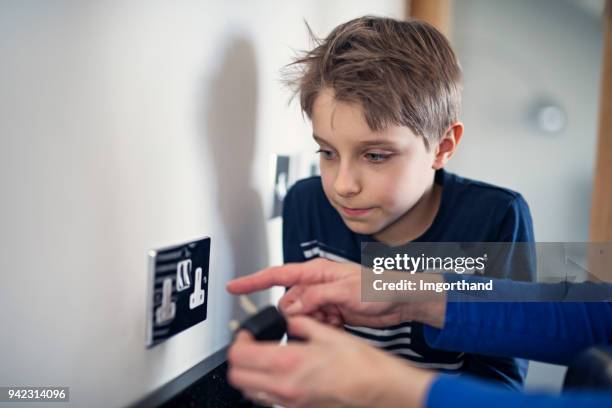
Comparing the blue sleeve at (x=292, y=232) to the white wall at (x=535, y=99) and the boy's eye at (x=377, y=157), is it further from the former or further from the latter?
the white wall at (x=535, y=99)

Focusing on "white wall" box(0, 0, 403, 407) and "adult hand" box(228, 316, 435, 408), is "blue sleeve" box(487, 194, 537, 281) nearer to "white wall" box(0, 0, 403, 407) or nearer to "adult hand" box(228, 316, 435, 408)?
"white wall" box(0, 0, 403, 407)

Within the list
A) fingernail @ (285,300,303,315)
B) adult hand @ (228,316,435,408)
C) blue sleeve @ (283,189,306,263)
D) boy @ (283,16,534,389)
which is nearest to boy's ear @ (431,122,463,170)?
boy @ (283,16,534,389)

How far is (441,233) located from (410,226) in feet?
0.16

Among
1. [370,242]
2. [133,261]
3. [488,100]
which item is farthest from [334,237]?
[488,100]

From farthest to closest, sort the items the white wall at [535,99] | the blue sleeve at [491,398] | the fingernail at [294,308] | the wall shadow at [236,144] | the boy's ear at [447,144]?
the white wall at [535,99]
the boy's ear at [447,144]
the wall shadow at [236,144]
the fingernail at [294,308]
the blue sleeve at [491,398]

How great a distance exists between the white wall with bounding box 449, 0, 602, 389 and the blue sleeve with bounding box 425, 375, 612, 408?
4.17 feet

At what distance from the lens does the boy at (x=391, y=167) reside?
74 centimetres

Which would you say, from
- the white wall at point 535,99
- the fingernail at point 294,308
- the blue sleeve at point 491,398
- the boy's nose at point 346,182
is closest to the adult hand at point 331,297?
the fingernail at point 294,308

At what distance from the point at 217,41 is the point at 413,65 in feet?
0.88

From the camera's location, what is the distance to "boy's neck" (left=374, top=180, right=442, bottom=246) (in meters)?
0.90

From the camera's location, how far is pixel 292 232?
92 centimetres

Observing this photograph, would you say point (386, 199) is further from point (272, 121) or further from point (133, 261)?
point (133, 261)

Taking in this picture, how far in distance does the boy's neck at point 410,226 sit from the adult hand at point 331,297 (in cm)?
22

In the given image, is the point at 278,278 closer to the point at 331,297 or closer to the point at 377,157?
the point at 331,297
